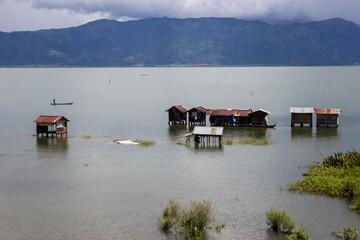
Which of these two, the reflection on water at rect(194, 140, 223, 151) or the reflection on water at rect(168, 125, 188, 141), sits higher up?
the reflection on water at rect(168, 125, 188, 141)

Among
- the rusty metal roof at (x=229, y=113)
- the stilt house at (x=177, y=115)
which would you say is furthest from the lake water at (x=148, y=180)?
the rusty metal roof at (x=229, y=113)

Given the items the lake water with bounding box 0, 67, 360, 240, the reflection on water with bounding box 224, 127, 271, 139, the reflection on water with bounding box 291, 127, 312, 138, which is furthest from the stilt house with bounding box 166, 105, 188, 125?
the reflection on water with bounding box 291, 127, 312, 138

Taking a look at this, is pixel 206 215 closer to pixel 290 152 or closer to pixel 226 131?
pixel 290 152

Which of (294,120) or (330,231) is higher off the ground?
(294,120)

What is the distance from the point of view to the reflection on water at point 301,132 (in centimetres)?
6216

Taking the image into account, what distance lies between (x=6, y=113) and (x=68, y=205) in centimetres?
6686

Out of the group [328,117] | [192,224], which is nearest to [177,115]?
[328,117]

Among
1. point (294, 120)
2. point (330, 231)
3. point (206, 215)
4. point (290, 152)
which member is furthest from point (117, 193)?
point (294, 120)

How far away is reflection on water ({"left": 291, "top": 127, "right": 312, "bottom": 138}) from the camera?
62.2 m

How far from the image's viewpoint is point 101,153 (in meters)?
51.6

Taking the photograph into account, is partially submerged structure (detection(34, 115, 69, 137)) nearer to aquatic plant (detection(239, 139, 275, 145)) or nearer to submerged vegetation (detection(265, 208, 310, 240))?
aquatic plant (detection(239, 139, 275, 145))

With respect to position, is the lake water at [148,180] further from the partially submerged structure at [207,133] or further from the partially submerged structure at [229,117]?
the partially submerged structure at [229,117]

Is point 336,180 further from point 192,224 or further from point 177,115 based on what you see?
point 177,115

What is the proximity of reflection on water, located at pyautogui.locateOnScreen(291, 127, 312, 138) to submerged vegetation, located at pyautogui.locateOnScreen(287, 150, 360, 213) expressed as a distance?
748 inches
